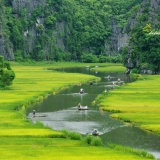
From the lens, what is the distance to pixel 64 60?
175750 mm

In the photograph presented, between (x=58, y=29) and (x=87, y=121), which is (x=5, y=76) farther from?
(x=58, y=29)

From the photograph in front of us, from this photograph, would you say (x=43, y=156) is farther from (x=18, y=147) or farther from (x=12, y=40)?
(x=12, y=40)

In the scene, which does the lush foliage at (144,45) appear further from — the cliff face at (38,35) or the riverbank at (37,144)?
the riverbank at (37,144)

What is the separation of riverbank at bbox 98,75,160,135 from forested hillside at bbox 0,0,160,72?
8426 cm

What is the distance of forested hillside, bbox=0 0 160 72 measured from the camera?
551 feet

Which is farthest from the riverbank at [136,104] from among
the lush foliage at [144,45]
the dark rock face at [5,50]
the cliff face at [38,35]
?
the cliff face at [38,35]

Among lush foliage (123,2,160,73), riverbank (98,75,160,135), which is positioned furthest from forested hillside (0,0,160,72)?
riverbank (98,75,160,135)

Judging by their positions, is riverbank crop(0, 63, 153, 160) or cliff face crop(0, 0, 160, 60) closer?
riverbank crop(0, 63, 153, 160)

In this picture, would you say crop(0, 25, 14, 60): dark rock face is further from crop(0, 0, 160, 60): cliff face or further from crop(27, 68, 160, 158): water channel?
crop(27, 68, 160, 158): water channel

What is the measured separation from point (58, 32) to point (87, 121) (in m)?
139

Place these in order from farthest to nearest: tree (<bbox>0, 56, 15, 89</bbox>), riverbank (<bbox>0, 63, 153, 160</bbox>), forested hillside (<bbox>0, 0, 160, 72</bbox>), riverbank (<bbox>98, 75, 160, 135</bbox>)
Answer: forested hillside (<bbox>0, 0, 160, 72</bbox>), tree (<bbox>0, 56, 15, 89</bbox>), riverbank (<bbox>98, 75, 160, 135</bbox>), riverbank (<bbox>0, 63, 153, 160</bbox>)

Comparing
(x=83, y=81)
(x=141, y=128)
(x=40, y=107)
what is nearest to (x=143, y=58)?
(x=83, y=81)

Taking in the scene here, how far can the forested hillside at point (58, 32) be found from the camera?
551 ft

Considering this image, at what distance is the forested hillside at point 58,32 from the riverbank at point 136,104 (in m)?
84.3
